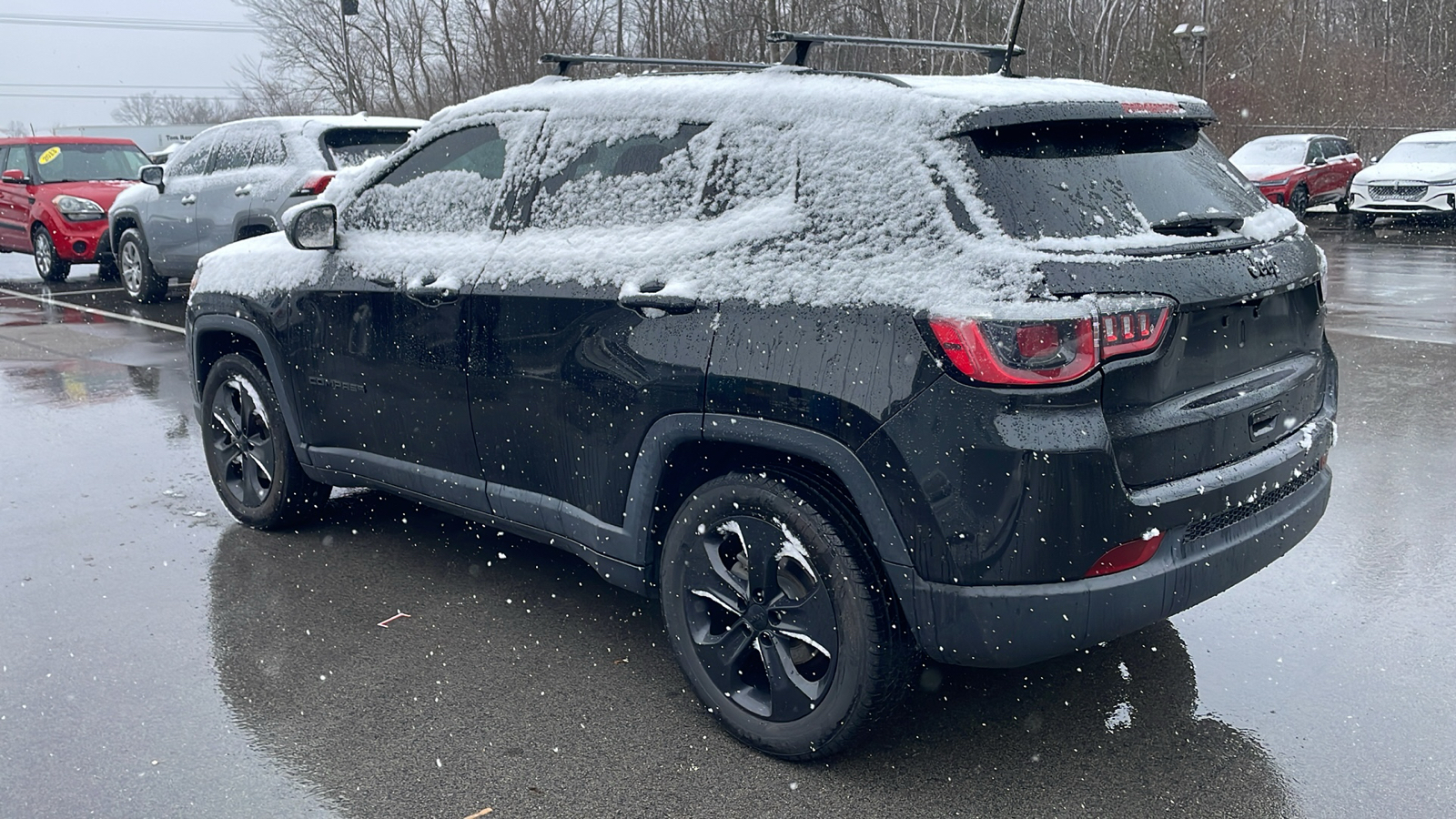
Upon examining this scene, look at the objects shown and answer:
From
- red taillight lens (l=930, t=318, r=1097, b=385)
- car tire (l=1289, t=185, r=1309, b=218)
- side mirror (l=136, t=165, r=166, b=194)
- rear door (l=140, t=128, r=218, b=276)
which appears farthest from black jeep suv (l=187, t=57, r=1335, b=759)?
car tire (l=1289, t=185, r=1309, b=218)

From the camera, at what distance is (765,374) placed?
311 cm

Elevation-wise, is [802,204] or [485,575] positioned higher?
[802,204]

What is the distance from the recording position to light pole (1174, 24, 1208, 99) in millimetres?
29134

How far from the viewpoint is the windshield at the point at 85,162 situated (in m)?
16.7

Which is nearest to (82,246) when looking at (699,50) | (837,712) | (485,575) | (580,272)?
(485,575)

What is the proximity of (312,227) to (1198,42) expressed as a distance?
30980mm

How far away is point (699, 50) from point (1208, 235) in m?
29.4

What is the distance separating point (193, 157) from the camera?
12562 millimetres

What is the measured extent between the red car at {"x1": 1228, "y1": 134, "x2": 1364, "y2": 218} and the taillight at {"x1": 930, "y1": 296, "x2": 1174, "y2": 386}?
68.3 ft

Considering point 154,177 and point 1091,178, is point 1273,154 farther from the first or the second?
point 1091,178

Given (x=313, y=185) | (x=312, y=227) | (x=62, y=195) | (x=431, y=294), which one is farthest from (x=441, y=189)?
(x=62, y=195)

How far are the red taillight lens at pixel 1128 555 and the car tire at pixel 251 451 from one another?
11.1ft

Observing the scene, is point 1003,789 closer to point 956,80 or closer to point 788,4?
point 956,80

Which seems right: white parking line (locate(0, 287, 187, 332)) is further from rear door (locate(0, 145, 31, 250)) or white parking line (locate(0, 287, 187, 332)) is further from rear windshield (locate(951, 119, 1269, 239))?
rear windshield (locate(951, 119, 1269, 239))
